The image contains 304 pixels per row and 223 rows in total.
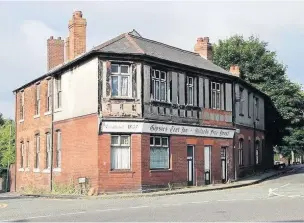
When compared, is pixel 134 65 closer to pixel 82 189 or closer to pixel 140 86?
pixel 140 86

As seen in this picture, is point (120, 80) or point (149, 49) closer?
point (120, 80)

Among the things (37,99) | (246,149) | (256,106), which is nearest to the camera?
(37,99)

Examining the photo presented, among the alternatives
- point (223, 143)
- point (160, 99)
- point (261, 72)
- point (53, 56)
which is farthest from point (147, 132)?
point (261, 72)

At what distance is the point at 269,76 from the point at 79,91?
82.4ft

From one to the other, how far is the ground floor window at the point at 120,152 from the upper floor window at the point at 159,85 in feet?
9.73

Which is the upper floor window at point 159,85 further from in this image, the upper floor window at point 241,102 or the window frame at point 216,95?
the upper floor window at point 241,102

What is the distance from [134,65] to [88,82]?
2.59 meters

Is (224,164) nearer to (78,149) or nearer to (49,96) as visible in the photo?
(78,149)

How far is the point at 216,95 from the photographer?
99.8 feet

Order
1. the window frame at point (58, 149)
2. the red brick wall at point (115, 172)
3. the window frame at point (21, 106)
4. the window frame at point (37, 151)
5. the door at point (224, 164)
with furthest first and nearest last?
the window frame at point (21, 106) → the window frame at point (37, 151) → the door at point (224, 164) → the window frame at point (58, 149) → the red brick wall at point (115, 172)

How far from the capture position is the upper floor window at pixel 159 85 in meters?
25.5

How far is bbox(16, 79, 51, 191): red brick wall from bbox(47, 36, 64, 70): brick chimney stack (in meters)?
2.23

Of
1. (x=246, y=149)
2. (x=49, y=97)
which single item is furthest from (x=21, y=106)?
(x=246, y=149)

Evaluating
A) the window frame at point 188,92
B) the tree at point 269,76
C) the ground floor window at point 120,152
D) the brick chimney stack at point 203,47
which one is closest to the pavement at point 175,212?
the ground floor window at point 120,152
